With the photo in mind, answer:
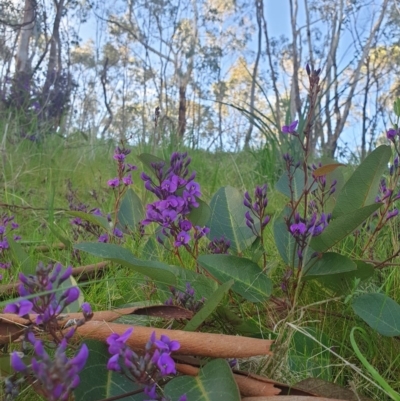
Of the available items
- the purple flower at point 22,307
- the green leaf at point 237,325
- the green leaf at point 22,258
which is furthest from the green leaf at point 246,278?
the green leaf at point 22,258

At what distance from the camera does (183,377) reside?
2.41 ft

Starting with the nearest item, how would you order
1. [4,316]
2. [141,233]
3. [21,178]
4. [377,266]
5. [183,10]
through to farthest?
[4,316] < [377,266] < [141,233] < [21,178] < [183,10]

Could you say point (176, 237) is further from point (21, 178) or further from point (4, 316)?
point (21, 178)

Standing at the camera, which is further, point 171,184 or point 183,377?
point 171,184

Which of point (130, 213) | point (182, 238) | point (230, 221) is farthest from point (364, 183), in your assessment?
point (130, 213)

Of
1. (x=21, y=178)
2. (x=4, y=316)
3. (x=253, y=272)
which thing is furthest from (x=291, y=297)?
(x=21, y=178)

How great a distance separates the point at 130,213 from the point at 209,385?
101 centimetres

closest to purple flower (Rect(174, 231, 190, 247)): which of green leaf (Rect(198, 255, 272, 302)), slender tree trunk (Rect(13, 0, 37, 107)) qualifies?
green leaf (Rect(198, 255, 272, 302))

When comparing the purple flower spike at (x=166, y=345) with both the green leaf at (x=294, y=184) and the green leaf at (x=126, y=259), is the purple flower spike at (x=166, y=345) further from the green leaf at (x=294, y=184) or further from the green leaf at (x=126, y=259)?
the green leaf at (x=294, y=184)

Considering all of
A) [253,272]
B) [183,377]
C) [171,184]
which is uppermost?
[171,184]

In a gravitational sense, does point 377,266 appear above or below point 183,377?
above

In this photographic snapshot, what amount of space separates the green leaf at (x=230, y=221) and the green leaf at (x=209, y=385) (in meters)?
0.50

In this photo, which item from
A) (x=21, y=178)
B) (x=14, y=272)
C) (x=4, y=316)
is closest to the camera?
(x=4, y=316)

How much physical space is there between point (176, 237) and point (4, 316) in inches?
16.0
